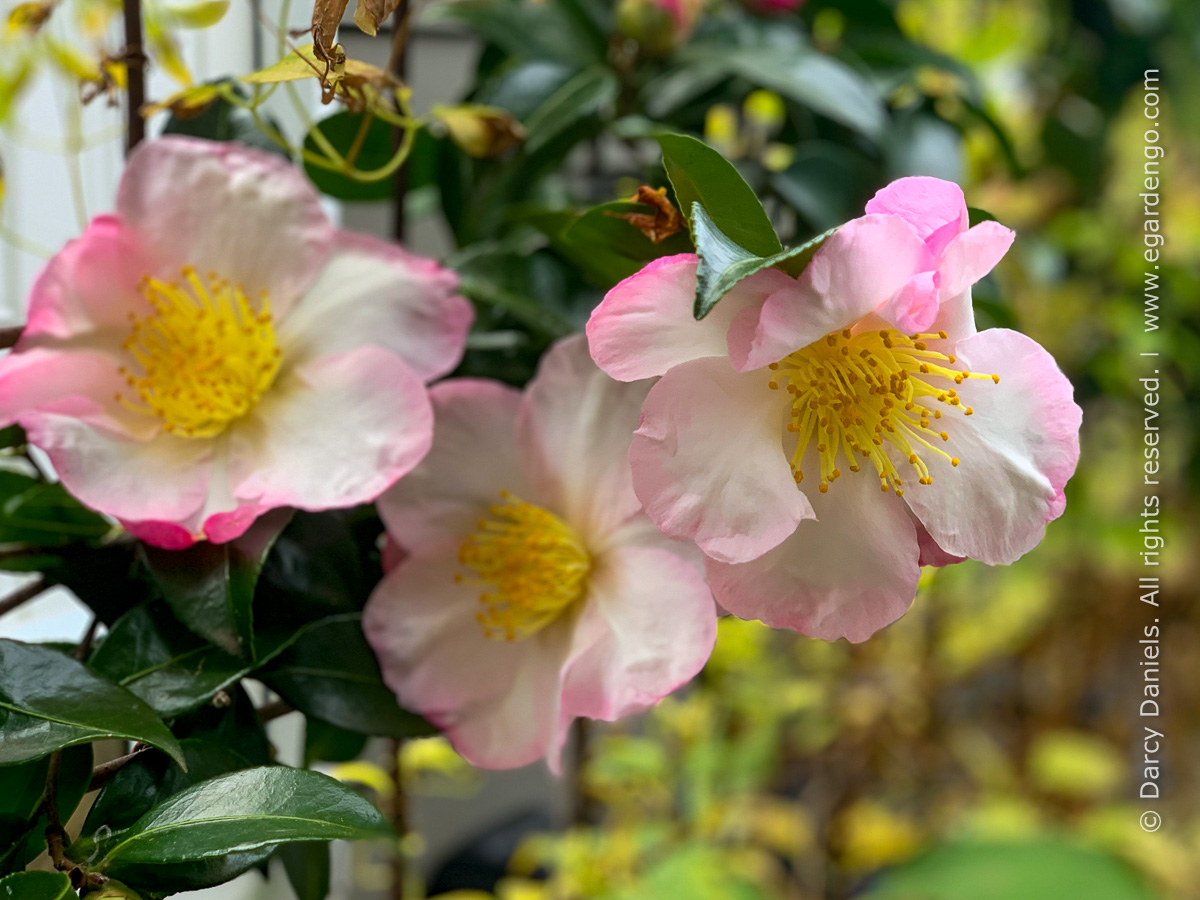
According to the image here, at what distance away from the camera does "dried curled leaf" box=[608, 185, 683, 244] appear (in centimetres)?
31

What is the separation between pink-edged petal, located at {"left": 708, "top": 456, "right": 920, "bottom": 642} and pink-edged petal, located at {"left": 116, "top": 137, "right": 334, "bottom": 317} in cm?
24

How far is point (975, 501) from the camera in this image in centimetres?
28

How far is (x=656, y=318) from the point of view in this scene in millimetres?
264

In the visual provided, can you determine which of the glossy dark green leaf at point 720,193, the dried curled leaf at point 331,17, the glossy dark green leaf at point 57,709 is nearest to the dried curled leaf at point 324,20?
the dried curled leaf at point 331,17

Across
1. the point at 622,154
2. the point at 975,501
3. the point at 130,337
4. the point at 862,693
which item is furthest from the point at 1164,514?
the point at 130,337

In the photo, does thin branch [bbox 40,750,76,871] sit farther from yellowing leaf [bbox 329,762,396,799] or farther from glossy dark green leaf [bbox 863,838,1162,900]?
glossy dark green leaf [bbox 863,838,1162,900]

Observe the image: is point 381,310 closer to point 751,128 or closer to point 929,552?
point 929,552

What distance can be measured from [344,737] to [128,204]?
0.27 metres

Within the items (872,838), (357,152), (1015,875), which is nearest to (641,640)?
(357,152)

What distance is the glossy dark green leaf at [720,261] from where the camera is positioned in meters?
0.22

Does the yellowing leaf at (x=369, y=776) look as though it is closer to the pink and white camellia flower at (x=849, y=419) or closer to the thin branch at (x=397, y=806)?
the thin branch at (x=397, y=806)

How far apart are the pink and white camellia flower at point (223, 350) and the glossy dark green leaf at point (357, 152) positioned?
0.25ft

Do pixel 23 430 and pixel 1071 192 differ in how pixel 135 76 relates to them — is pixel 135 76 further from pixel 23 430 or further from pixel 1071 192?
pixel 1071 192

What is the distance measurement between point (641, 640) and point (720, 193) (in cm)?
16
